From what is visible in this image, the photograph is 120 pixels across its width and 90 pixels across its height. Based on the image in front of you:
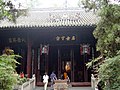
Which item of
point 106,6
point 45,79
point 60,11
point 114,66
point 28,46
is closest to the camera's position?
point 114,66

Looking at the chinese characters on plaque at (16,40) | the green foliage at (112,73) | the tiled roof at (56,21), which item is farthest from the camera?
the chinese characters on plaque at (16,40)

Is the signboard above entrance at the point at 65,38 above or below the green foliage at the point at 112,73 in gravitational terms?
above

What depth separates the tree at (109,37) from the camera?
7.92 meters

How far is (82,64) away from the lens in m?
17.0

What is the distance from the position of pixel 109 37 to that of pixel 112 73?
1146mm

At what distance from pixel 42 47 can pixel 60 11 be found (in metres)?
6.52

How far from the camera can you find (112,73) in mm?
7922

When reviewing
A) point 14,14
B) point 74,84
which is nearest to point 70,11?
point 74,84

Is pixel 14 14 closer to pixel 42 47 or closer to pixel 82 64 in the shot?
pixel 42 47

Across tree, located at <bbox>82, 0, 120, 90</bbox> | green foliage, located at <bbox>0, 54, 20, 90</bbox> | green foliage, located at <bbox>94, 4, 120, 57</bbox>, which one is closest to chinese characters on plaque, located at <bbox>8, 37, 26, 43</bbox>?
tree, located at <bbox>82, 0, 120, 90</bbox>

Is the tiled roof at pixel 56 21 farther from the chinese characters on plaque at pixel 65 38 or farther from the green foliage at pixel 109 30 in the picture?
the green foliage at pixel 109 30

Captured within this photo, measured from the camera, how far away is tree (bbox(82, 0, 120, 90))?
792 centimetres

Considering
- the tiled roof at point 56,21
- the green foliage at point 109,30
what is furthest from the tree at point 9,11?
the tiled roof at point 56,21

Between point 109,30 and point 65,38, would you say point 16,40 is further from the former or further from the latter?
point 109,30
